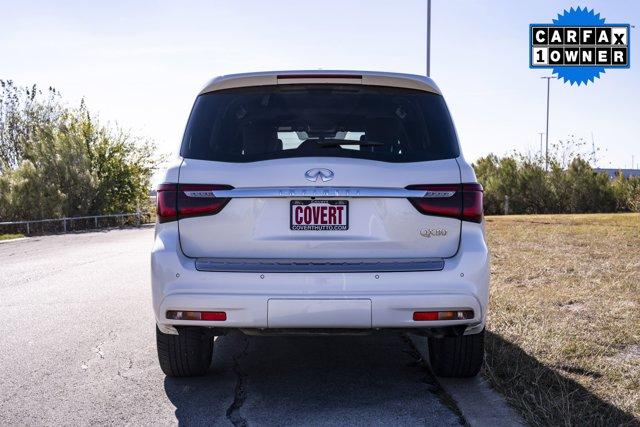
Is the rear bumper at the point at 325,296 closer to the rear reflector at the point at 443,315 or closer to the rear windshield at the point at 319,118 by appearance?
the rear reflector at the point at 443,315

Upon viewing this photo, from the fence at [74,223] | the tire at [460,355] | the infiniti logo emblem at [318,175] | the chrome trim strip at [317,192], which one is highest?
the infiniti logo emblem at [318,175]

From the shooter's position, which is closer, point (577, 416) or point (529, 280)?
point (577, 416)

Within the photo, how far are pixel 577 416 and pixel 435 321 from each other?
2.93 feet

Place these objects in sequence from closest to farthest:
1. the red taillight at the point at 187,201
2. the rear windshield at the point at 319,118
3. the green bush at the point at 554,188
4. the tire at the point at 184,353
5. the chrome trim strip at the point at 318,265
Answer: the chrome trim strip at the point at 318,265, the red taillight at the point at 187,201, the rear windshield at the point at 319,118, the tire at the point at 184,353, the green bush at the point at 554,188

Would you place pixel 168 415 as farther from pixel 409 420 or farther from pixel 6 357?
pixel 6 357

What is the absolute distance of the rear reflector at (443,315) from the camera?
4.07 metres

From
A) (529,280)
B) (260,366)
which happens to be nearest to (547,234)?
(529,280)

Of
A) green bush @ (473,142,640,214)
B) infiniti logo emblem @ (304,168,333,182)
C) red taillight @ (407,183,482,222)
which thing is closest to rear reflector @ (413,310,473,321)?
red taillight @ (407,183,482,222)

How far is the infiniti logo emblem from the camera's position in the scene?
13.4 ft

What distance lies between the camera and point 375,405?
4379mm

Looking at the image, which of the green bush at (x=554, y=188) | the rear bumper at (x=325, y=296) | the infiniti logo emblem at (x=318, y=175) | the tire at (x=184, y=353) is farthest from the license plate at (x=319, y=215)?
the green bush at (x=554, y=188)

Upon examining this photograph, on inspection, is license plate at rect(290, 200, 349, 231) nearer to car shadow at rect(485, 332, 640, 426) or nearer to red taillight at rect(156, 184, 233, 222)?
red taillight at rect(156, 184, 233, 222)

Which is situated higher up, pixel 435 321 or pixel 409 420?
pixel 435 321

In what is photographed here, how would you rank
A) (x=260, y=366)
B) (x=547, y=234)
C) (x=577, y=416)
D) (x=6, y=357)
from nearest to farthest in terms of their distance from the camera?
(x=577, y=416), (x=260, y=366), (x=6, y=357), (x=547, y=234)
